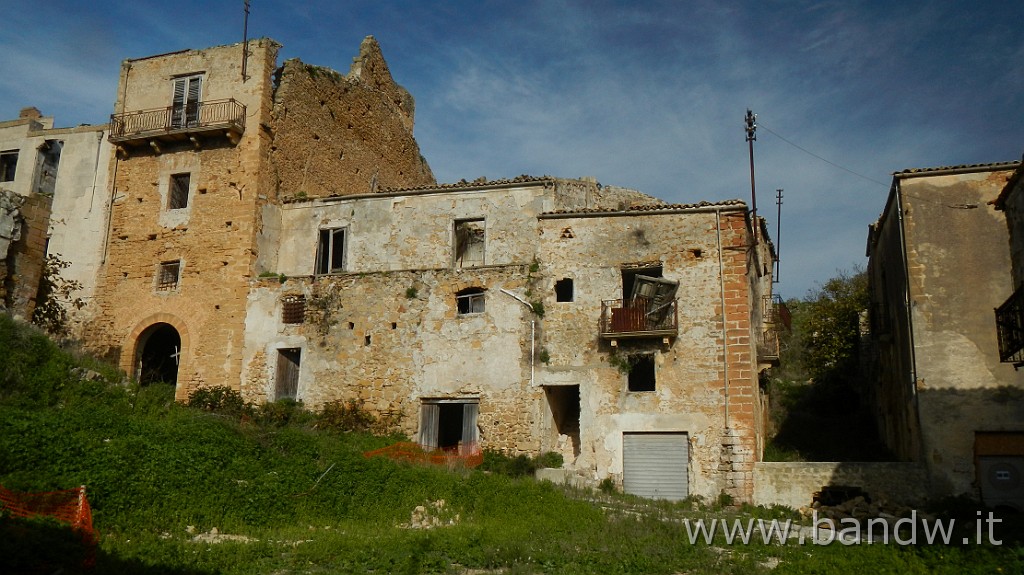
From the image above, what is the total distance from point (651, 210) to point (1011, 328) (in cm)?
958

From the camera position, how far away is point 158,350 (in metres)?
26.2

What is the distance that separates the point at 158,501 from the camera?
1385cm

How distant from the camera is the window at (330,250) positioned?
83.3 ft

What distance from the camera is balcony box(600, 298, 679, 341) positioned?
21.3 meters

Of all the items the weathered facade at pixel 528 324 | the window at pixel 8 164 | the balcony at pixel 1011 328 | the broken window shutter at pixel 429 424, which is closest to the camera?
the balcony at pixel 1011 328

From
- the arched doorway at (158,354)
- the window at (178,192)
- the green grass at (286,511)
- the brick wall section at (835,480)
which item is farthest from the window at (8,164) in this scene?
the brick wall section at (835,480)

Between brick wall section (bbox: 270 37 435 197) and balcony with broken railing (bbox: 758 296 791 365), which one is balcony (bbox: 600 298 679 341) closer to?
balcony with broken railing (bbox: 758 296 791 365)

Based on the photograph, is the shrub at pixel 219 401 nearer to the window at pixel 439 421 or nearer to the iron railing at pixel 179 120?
the window at pixel 439 421

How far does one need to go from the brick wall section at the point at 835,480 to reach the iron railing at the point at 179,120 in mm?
18082

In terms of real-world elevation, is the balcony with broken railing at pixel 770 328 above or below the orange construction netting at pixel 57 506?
above

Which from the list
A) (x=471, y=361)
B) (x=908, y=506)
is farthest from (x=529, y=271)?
(x=908, y=506)

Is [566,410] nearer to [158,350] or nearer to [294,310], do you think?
[294,310]

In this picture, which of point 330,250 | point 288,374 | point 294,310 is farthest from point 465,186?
point 288,374

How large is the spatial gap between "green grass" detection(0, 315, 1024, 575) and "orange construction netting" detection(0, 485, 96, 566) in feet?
0.98
